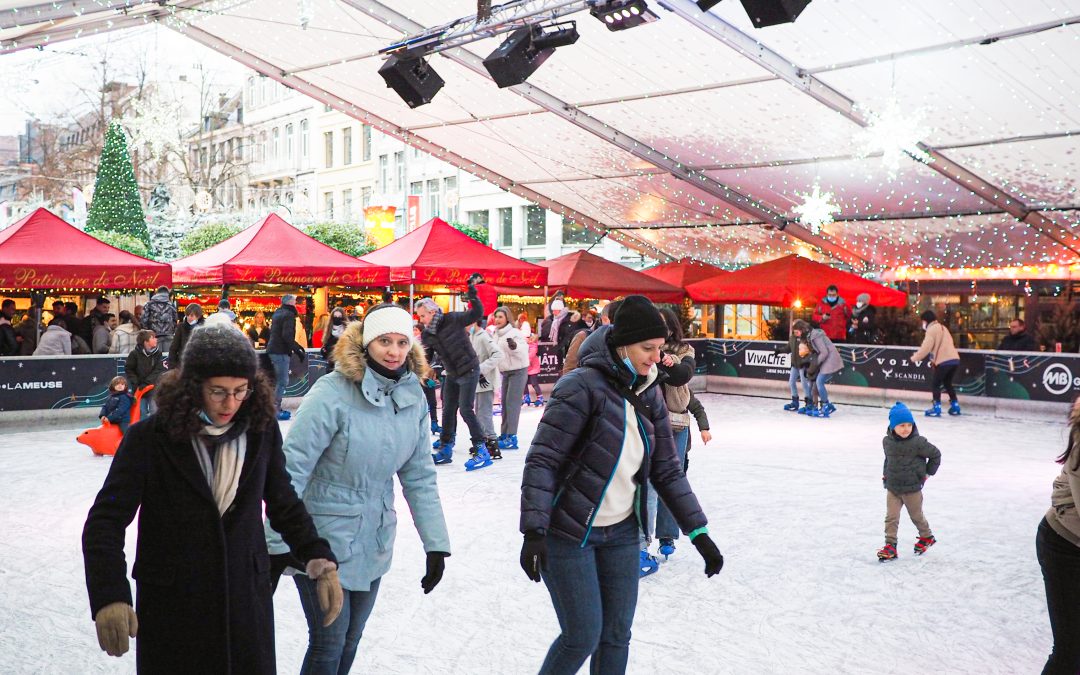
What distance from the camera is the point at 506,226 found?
3544 cm

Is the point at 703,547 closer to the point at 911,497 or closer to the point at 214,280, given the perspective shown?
the point at 911,497

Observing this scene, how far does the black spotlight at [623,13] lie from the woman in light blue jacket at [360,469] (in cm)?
625

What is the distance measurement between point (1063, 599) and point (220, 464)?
249 cm

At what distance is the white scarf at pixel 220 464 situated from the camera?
2.27 m

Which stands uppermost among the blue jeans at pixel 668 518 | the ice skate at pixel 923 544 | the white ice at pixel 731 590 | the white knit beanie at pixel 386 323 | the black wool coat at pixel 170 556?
the white knit beanie at pixel 386 323

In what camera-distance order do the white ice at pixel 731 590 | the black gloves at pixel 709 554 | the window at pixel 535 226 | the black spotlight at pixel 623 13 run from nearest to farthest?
the black gloves at pixel 709 554 < the white ice at pixel 731 590 < the black spotlight at pixel 623 13 < the window at pixel 535 226

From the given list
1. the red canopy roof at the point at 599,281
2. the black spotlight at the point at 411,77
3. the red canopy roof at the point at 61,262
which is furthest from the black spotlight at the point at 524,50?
the red canopy roof at the point at 599,281

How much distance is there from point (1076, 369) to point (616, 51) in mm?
6994

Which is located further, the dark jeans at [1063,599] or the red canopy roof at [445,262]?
the red canopy roof at [445,262]

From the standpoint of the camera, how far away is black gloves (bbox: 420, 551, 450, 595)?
9.67 ft

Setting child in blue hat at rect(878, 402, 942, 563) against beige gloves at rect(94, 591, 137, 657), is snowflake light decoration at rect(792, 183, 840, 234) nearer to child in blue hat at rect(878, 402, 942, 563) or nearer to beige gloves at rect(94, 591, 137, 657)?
child in blue hat at rect(878, 402, 942, 563)

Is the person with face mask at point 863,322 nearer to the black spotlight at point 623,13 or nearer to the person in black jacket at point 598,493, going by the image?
the black spotlight at point 623,13

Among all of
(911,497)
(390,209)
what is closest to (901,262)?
(911,497)

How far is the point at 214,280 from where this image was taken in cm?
1395
